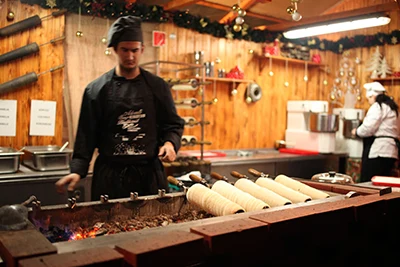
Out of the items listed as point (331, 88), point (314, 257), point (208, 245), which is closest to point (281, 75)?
point (331, 88)

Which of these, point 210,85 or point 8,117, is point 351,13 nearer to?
point 210,85

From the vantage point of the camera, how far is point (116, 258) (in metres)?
1.11

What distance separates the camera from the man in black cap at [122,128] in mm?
2336

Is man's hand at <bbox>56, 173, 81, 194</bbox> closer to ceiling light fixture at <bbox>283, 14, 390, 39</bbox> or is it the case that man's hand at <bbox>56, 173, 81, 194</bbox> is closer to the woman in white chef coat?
ceiling light fixture at <bbox>283, 14, 390, 39</bbox>

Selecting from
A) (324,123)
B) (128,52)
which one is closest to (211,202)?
(128,52)

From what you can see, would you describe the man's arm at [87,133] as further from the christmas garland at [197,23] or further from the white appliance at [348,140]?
the white appliance at [348,140]

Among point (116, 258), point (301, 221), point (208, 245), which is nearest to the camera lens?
point (116, 258)

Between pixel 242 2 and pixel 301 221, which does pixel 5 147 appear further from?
pixel 301 221

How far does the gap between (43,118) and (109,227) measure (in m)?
2.60

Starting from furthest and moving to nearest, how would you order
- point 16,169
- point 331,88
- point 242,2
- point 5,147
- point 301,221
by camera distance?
point 331,88 < point 5,147 < point 16,169 < point 242,2 < point 301,221

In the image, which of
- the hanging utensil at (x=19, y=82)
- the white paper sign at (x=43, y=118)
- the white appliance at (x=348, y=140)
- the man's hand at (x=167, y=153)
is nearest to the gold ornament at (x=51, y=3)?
the hanging utensil at (x=19, y=82)

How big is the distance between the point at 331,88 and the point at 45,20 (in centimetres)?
436

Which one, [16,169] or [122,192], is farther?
[16,169]

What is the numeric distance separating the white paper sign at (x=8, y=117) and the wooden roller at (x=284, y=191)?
8.65 ft
